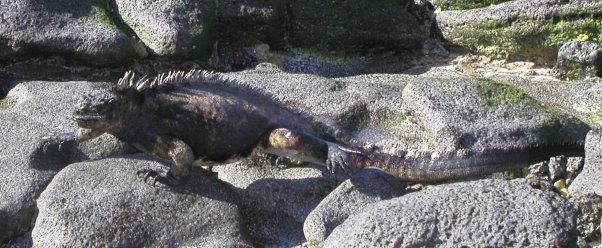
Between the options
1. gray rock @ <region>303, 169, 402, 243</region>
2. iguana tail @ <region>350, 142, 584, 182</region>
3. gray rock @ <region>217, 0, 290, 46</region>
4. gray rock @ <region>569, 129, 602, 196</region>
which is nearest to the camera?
gray rock @ <region>303, 169, 402, 243</region>

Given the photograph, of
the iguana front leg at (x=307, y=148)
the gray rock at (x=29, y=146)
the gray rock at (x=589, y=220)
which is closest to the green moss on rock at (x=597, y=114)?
the gray rock at (x=589, y=220)

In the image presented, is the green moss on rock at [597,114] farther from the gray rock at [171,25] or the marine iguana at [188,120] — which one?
the gray rock at [171,25]

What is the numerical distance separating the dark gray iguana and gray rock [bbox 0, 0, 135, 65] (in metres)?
1.30

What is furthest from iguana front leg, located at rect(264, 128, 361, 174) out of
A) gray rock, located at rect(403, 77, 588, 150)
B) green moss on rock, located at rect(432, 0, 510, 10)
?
green moss on rock, located at rect(432, 0, 510, 10)

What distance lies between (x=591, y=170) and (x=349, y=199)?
122 centimetres

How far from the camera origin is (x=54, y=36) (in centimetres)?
696

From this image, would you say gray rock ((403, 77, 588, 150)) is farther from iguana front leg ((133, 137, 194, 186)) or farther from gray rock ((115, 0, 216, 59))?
gray rock ((115, 0, 216, 59))

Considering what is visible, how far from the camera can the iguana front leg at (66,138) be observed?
578 cm

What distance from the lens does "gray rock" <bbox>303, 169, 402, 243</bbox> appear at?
5176 mm

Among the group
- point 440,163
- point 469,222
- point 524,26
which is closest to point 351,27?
point 524,26

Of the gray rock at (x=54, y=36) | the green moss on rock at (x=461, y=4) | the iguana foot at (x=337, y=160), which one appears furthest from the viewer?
the green moss on rock at (x=461, y=4)

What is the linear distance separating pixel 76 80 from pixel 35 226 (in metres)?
1.89

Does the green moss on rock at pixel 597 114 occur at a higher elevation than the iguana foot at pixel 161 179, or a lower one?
higher

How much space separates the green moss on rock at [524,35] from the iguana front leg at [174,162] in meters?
3.04
